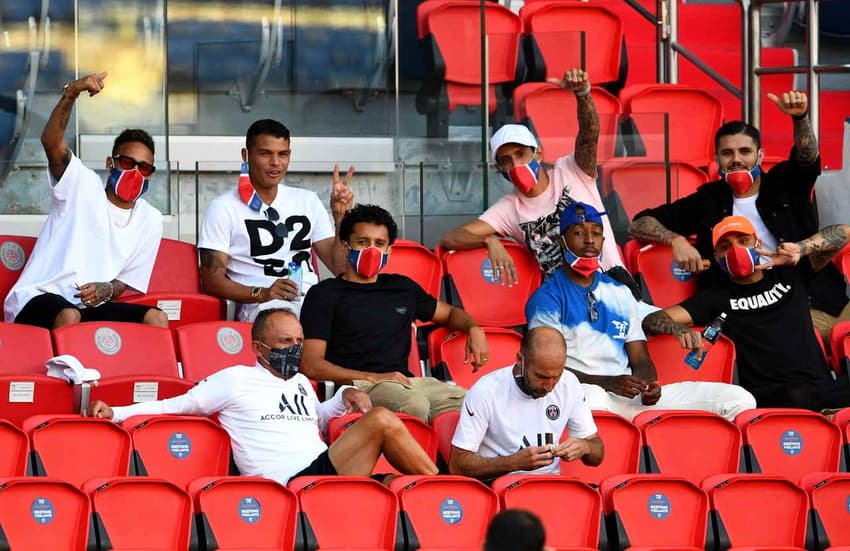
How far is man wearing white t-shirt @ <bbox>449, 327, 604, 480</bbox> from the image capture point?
6.49 m

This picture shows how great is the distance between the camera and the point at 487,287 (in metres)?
8.27

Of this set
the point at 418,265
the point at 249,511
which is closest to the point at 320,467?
the point at 249,511

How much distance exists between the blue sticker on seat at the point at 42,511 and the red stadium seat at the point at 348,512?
805 mm

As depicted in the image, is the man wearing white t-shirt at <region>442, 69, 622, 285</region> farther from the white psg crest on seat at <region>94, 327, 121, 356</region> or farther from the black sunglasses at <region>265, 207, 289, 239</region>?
the white psg crest on seat at <region>94, 327, 121, 356</region>

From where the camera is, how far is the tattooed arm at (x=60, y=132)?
745 centimetres

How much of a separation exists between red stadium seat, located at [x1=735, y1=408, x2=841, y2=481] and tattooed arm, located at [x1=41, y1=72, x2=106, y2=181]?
117 inches

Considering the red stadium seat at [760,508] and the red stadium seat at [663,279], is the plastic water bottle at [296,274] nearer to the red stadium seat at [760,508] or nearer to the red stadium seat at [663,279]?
the red stadium seat at [663,279]

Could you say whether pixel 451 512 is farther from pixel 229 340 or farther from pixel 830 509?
pixel 229 340

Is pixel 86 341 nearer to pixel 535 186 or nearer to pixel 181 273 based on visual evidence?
pixel 181 273

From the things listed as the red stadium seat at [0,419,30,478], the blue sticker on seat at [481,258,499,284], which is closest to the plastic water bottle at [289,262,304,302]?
the blue sticker on seat at [481,258,499,284]

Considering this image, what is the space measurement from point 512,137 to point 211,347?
1827 millimetres

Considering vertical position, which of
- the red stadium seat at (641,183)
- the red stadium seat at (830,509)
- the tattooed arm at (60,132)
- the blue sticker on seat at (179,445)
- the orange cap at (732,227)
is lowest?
the red stadium seat at (830,509)

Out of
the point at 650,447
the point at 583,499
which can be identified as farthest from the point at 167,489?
the point at 650,447

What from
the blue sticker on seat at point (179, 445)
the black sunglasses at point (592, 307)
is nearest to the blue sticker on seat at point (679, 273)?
the black sunglasses at point (592, 307)
